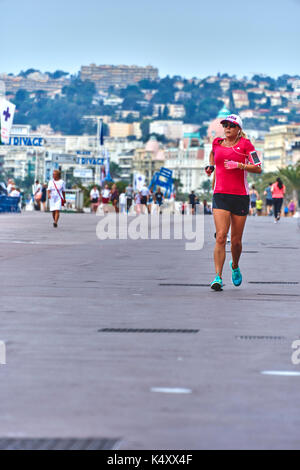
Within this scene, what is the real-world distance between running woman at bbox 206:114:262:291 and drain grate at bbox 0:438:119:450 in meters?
7.37

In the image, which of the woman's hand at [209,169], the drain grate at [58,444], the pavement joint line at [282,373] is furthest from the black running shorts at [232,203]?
the drain grate at [58,444]

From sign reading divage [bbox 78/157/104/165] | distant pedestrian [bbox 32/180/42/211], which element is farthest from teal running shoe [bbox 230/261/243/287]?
sign reading divage [bbox 78/157/104/165]

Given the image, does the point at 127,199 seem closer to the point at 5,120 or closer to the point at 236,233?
the point at 5,120

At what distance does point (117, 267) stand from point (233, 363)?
29.2ft

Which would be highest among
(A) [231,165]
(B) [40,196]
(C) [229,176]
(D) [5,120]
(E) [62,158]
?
(D) [5,120]

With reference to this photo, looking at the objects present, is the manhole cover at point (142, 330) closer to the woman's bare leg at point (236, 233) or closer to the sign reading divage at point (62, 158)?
the woman's bare leg at point (236, 233)

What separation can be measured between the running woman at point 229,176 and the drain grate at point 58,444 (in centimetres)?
737

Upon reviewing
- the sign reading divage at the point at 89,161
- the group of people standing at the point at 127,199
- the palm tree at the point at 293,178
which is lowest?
the palm tree at the point at 293,178

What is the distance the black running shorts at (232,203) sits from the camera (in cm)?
1229

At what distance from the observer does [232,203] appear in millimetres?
12328

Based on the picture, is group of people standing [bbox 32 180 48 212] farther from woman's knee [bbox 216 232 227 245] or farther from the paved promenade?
woman's knee [bbox 216 232 227 245]

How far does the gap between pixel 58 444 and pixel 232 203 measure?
7.73 m

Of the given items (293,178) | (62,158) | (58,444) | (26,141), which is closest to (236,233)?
(58,444)

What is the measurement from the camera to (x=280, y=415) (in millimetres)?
5395
